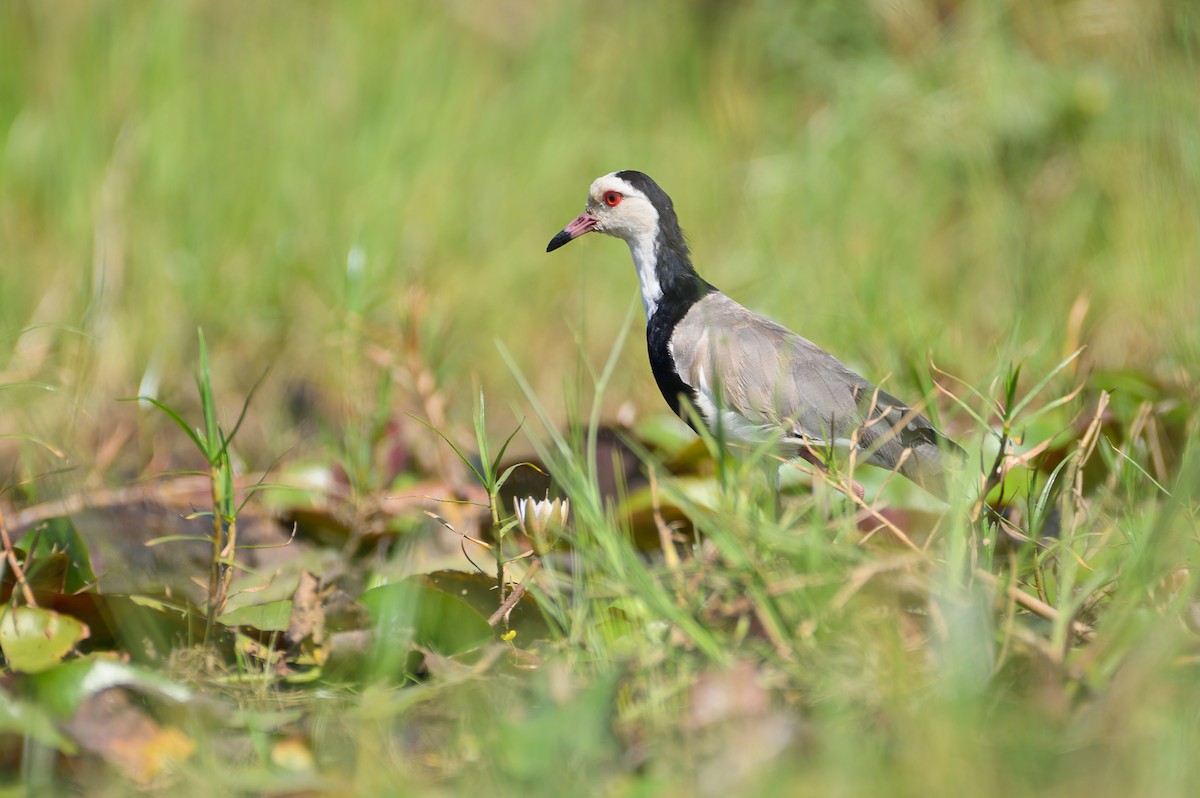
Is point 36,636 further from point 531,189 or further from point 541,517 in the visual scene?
point 531,189

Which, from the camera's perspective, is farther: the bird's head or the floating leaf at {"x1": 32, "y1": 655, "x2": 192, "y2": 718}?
the bird's head

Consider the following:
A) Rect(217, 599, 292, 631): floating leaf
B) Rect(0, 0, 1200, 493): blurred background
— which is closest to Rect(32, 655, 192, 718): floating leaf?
Rect(217, 599, 292, 631): floating leaf

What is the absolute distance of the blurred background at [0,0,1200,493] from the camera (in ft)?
12.9

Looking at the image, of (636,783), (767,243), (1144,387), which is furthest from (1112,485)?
(767,243)

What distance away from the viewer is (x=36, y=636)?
219 cm

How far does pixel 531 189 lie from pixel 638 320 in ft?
2.73

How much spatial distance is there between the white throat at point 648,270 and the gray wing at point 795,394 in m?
0.35

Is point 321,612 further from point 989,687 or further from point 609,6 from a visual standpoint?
point 609,6

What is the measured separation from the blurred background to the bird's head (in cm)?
51

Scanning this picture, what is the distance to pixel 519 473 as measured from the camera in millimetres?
2555

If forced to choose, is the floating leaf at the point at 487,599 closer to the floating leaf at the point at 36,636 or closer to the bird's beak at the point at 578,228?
the floating leaf at the point at 36,636

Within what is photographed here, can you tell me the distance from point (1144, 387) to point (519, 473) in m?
1.60

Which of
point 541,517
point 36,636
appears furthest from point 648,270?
point 36,636

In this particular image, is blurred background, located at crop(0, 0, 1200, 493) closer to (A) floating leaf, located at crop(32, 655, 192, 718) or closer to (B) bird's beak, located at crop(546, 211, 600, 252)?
(B) bird's beak, located at crop(546, 211, 600, 252)
